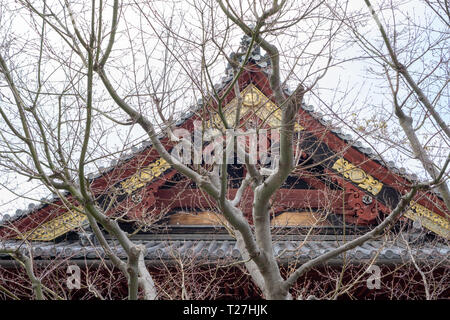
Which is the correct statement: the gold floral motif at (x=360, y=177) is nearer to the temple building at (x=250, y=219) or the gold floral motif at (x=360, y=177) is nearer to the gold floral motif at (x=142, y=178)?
the temple building at (x=250, y=219)

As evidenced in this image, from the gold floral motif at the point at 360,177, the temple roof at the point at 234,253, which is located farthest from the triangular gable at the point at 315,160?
the temple roof at the point at 234,253

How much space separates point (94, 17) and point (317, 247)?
381cm

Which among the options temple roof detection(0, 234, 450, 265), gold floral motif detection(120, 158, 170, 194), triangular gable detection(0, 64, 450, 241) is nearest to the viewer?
temple roof detection(0, 234, 450, 265)

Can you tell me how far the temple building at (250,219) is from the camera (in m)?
4.54

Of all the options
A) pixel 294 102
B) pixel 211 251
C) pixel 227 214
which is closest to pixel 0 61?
pixel 227 214

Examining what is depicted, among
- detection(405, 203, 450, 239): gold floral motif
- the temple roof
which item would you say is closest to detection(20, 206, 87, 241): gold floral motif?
the temple roof

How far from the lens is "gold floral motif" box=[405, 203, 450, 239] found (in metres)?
5.34

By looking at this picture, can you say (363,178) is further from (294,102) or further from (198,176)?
(198,176)

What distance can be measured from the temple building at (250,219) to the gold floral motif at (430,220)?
1 cm

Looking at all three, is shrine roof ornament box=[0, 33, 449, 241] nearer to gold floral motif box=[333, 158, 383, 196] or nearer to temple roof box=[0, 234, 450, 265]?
gold floral motif box=[333, 158, 383, 196]

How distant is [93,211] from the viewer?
9.30ft

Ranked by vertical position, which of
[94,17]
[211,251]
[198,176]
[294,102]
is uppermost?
[94,17]

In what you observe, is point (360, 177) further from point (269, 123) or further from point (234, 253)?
point (234, 253)

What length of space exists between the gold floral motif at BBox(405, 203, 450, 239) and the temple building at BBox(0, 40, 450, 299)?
1 cm
